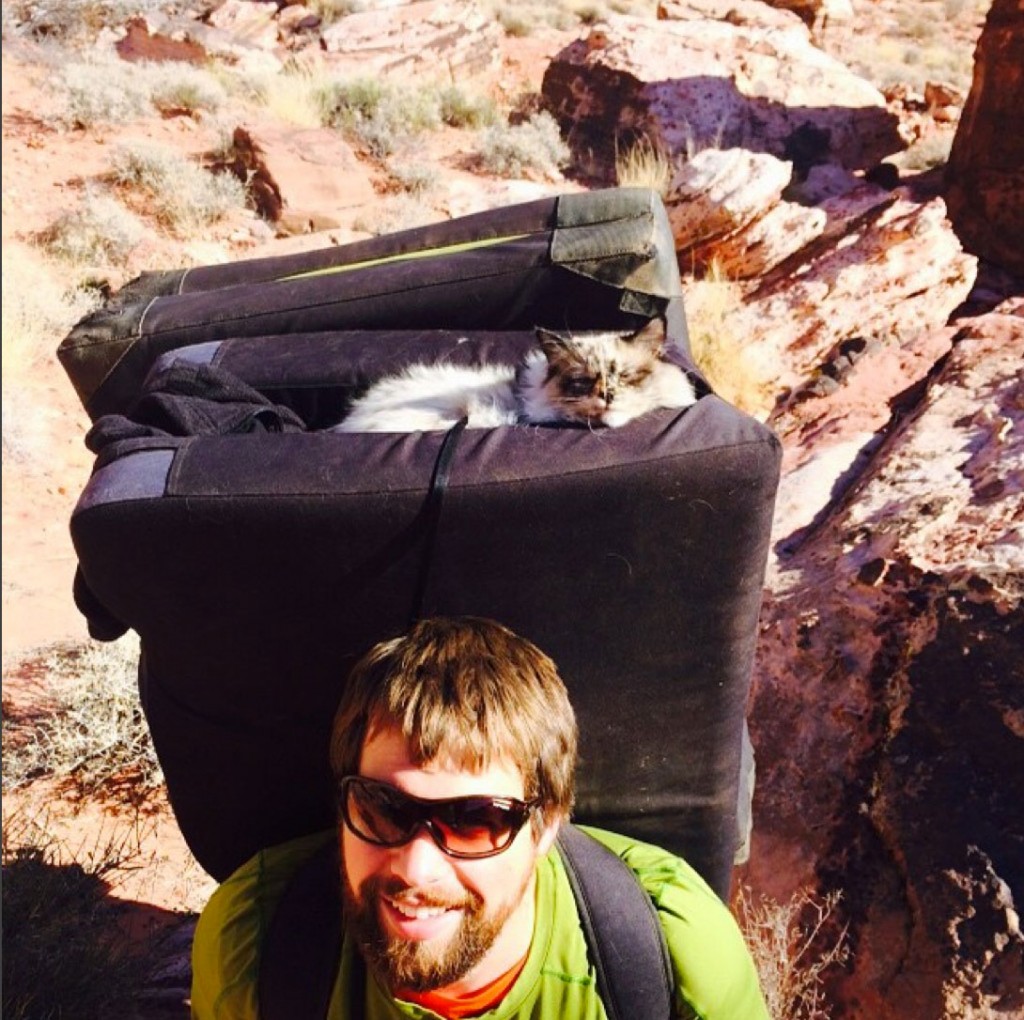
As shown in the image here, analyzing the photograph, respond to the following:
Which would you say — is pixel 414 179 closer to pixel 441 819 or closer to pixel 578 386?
pixel 578 386

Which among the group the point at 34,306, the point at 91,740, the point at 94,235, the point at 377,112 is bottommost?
the point at 91,740

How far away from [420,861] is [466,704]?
0.84ft

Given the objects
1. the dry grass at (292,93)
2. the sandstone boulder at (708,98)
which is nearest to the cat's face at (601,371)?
the sandstone boulder at (708,98)

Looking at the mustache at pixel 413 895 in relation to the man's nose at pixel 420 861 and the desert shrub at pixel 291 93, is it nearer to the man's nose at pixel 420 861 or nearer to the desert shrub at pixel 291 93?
the man's nose at pixel 420 861

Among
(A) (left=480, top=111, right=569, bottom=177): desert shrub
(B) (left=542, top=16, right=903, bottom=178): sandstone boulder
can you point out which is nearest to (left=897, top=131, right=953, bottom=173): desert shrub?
(B) (left=542, top=16, right=903, bottom=178): sandstone boulder

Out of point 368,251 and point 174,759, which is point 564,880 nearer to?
point 174,759

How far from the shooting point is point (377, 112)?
9430mm

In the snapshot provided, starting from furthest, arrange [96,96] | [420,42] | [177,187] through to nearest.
→ [420,42]
[96,96]
[177,187]

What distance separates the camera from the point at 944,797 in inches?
Answer: 85.3

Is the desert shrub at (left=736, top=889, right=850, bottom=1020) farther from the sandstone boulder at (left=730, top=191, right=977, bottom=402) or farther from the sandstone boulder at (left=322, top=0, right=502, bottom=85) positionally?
the sandstone boulder at (left=322, top=0, right=502, bottom=85)

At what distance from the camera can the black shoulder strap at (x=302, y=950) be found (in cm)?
156

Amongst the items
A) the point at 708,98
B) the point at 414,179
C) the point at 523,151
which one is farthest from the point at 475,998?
the point at 708,98

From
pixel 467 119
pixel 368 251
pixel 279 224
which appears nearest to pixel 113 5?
pixel 467 119

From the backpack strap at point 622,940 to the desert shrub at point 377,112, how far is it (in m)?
8.44
